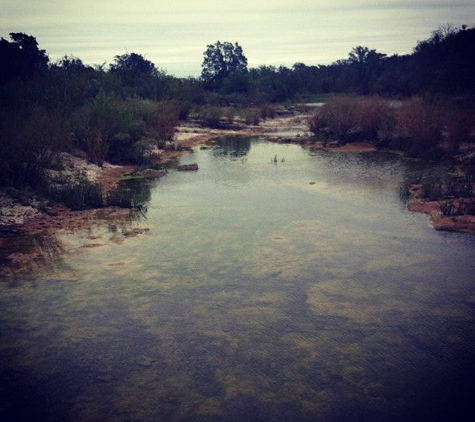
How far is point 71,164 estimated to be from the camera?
1361 centimetres

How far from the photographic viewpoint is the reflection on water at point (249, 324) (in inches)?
154

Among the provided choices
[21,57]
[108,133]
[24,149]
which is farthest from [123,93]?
[24,149]

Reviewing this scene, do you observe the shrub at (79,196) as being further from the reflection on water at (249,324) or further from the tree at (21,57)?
the tree at (21,57)

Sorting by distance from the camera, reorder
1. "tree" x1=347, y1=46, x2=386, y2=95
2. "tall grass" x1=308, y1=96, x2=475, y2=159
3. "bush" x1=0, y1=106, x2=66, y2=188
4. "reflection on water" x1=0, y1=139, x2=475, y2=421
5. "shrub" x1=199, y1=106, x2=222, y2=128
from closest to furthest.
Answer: "reflection on water" x1=0, y1=139, x2=475, y2=421 < "bush" x1=0, y1=106, x2=66, y2=188 < "tall grass" x1=308, y1=96, x2=475, y2=159 < "shrub" x1=199, y1=106, x2=222, y2=128 < "tree" x1=347, y1=46, x2=386, y2=95

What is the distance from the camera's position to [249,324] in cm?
517

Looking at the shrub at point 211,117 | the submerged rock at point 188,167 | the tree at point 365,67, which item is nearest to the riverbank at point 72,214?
the submerged rock at point 188,167

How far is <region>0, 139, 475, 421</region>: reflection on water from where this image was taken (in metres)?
3.90

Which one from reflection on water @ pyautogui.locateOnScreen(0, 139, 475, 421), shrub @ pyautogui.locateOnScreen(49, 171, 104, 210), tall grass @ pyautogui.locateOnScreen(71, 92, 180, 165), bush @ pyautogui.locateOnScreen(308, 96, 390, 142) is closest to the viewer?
reflection on water @ pyautogui.locateOnScreen(0, 139, 475, 421)

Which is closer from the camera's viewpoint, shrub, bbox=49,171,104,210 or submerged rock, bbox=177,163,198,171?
shrub, bbox=49,171,104,210

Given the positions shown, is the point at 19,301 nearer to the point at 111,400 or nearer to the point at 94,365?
the point at 94,365

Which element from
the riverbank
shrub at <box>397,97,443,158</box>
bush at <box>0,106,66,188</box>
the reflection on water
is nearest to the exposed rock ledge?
the riverbank

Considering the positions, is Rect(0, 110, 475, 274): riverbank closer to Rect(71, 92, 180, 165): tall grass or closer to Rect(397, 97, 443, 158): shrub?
Rect(71, 92, 180, 165): tall grass

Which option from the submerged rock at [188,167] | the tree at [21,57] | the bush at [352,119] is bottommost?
the submerged rock at [188,167]

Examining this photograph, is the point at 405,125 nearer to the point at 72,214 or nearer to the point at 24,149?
the point at 72,214
